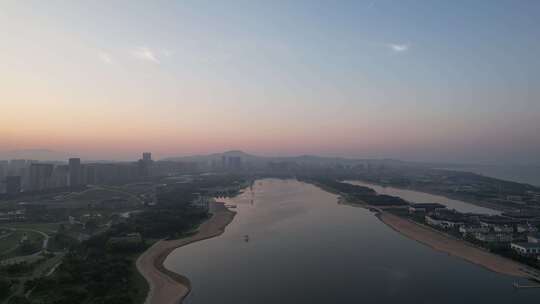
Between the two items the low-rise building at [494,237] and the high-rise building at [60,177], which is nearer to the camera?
the low-rise building at [494,237]

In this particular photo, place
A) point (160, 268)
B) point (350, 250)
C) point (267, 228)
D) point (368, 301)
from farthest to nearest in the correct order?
1. point (267, 228)
2. point (350, 250)
3. point (160, 268)
4. point (368, 301)

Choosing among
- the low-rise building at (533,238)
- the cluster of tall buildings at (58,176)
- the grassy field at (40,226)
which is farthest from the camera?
the cluster of tall buildings at (58,176)

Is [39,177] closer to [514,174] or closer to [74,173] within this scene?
[74,173]

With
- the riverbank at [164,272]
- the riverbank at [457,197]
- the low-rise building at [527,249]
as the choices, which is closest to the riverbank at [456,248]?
the low-rise building at [527,249]

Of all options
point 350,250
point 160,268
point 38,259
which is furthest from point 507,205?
point 38,259

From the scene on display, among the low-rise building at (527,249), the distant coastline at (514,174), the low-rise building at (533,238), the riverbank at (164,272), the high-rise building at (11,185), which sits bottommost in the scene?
the riverbank at (164,272)

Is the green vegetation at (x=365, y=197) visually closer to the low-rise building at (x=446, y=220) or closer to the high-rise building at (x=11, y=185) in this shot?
the low-rise building at (x=446, y=220)

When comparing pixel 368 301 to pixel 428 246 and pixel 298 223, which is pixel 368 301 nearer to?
pixel 428 246
